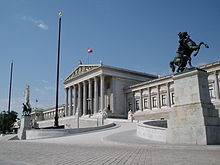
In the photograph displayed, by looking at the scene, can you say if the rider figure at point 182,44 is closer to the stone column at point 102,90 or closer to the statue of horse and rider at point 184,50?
the statue of horse and rider at point 184,50

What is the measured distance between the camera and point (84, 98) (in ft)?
236

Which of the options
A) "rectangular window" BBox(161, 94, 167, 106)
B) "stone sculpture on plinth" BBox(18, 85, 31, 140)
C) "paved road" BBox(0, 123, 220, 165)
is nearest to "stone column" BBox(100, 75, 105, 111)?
"rectangular window" BBox(161, 94, 167, 106)

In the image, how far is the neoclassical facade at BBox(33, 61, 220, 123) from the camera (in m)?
59.0

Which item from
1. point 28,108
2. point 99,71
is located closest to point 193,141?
point 28,108

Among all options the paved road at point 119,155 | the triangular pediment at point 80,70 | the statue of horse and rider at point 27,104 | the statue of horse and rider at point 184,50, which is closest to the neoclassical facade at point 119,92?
the triangular pediment at point 80,70

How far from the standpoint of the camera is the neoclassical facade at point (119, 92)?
5896 centimetres

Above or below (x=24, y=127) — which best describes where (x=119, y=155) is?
below

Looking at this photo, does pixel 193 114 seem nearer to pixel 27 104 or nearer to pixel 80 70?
pixel 27 104

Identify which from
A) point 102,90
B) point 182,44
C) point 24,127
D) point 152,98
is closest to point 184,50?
point 182,44

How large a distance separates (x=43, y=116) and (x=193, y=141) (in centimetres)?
10420

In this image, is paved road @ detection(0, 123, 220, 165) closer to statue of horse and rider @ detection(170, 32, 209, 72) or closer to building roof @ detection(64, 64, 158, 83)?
statue of horse and rider @ detection(170, 32, 209, 72)

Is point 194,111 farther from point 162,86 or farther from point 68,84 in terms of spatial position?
point 68,84

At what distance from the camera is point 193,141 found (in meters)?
13.3

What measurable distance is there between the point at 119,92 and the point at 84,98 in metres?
11.2
